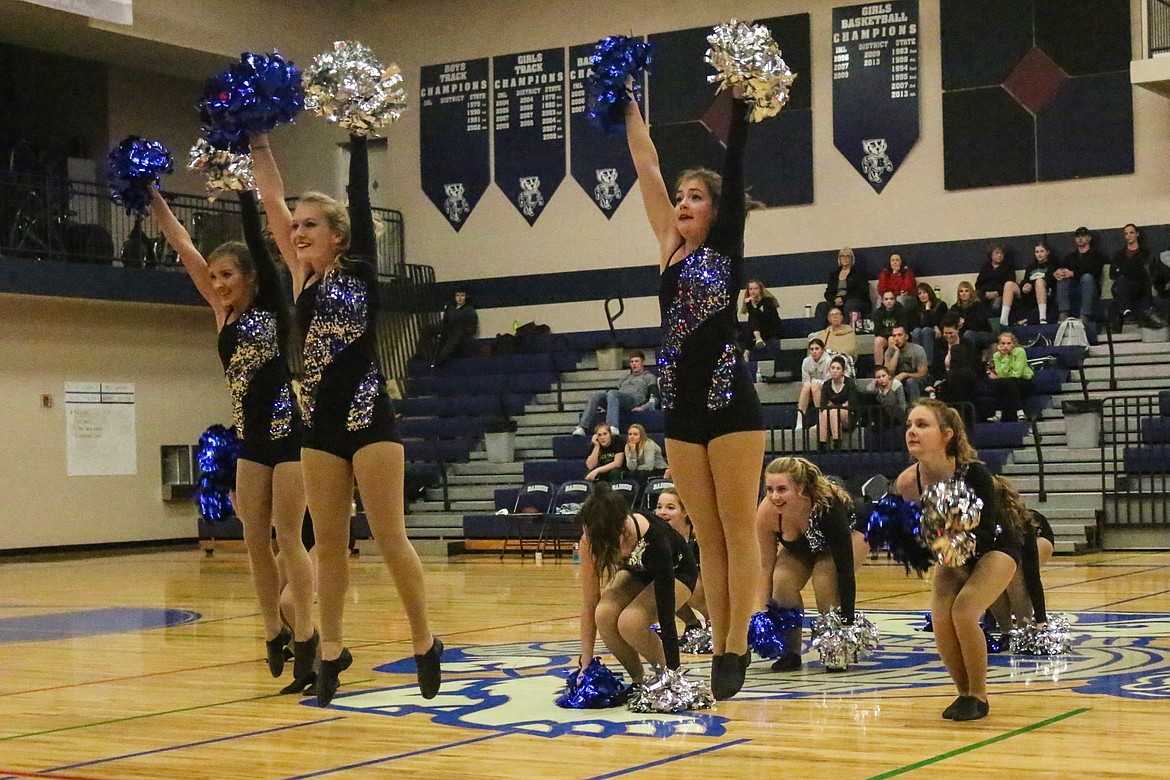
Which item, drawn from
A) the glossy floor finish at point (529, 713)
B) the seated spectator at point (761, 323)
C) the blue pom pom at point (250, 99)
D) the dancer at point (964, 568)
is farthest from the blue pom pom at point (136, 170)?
the seated spectator at point (761, 323)

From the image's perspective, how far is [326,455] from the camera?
472cm

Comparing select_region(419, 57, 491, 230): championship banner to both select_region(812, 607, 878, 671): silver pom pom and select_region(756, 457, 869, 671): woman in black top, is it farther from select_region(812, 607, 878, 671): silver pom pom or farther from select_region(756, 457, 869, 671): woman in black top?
select_region(812, 607, 878, 671): silver pom pom

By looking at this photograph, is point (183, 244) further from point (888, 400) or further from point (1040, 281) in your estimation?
point (1040, 281)

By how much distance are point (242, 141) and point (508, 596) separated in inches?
221

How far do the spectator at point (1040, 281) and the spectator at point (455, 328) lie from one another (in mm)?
6697

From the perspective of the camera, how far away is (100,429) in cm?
1803

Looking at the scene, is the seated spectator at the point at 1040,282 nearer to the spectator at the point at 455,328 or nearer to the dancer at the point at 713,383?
the spectator at the point at 455,328

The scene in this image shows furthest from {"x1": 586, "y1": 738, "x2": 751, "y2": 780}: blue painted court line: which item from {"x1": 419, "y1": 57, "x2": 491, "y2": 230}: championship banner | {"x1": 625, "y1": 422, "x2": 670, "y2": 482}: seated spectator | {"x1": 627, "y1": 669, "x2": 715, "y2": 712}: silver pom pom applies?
{"x1": 419, "y1": 57, "x2": 491, "y2": 230}: championship banner

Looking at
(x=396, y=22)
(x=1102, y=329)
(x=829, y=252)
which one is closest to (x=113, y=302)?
(x=396, y=22)

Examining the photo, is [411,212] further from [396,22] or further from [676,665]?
[676,665]

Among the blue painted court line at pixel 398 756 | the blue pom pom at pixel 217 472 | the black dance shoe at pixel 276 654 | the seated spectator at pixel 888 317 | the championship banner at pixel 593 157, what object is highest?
the championship banner at pixel 593 157

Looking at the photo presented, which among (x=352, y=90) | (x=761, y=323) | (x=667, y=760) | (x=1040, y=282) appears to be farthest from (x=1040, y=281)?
(x=667, y=760)

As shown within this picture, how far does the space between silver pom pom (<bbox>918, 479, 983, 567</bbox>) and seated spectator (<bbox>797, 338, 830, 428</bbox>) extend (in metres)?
9.09

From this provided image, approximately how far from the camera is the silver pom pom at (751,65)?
459cm
